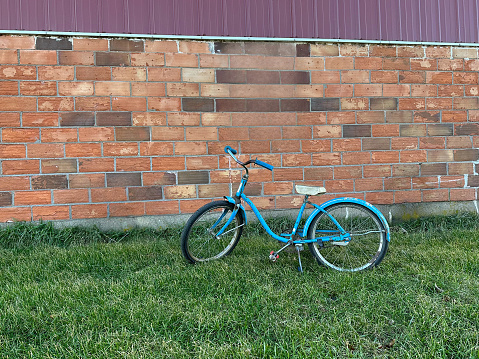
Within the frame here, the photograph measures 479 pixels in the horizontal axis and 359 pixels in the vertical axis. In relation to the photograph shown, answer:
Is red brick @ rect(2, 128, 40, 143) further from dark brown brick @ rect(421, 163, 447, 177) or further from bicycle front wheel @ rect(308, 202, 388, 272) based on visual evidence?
dark brown brick @ rect(421, 163, 447, 177)

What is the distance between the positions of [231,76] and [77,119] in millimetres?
1767

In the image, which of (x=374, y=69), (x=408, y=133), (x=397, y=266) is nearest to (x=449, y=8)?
(x=374, y=69)

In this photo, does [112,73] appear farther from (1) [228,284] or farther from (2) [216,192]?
(1) [228,284]

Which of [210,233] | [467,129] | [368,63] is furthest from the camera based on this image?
[467,129]

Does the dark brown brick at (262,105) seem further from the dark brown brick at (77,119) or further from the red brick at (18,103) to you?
the red brick at (18,103)

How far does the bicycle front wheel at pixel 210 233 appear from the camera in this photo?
305 cm

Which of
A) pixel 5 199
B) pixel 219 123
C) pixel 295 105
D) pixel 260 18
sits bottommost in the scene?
pixel 5 199

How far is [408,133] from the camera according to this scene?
14.5 ft

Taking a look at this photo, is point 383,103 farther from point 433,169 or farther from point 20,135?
point 20,135

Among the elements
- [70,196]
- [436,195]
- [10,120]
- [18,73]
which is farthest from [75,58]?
[436,195]

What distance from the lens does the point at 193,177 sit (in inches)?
161

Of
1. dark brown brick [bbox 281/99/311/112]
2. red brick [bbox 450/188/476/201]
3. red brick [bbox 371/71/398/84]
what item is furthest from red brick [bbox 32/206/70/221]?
red brick [bbox 450/188/476/201]

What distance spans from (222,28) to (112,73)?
1.33 meters

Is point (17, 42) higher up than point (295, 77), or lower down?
higher up
